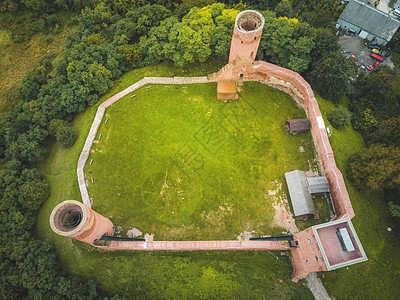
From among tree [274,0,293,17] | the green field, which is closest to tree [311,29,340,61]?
tree [274,0,293,17]

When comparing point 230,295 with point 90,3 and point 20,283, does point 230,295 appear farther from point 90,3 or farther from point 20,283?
point 90,3

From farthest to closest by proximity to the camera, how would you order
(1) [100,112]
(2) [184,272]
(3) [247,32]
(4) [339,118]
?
(1) [100,112]
(4) [339,118]
(3) [247,32]
(2) [184,272]

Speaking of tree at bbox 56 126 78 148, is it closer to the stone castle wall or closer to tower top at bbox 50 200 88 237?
tower top at bbox 50 200 88 237

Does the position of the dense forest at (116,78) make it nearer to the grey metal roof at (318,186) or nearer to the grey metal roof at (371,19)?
the grey metal roof at (318,186)

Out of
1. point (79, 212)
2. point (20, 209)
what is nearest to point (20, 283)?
point (20, 209)

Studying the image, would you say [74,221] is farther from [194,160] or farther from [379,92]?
[379,92]

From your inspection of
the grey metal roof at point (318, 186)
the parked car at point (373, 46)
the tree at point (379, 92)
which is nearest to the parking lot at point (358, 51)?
the parked car at point (373, 46)

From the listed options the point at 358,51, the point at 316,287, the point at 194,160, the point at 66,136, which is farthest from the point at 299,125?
the point at 66,136

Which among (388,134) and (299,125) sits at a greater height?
(388,134)
